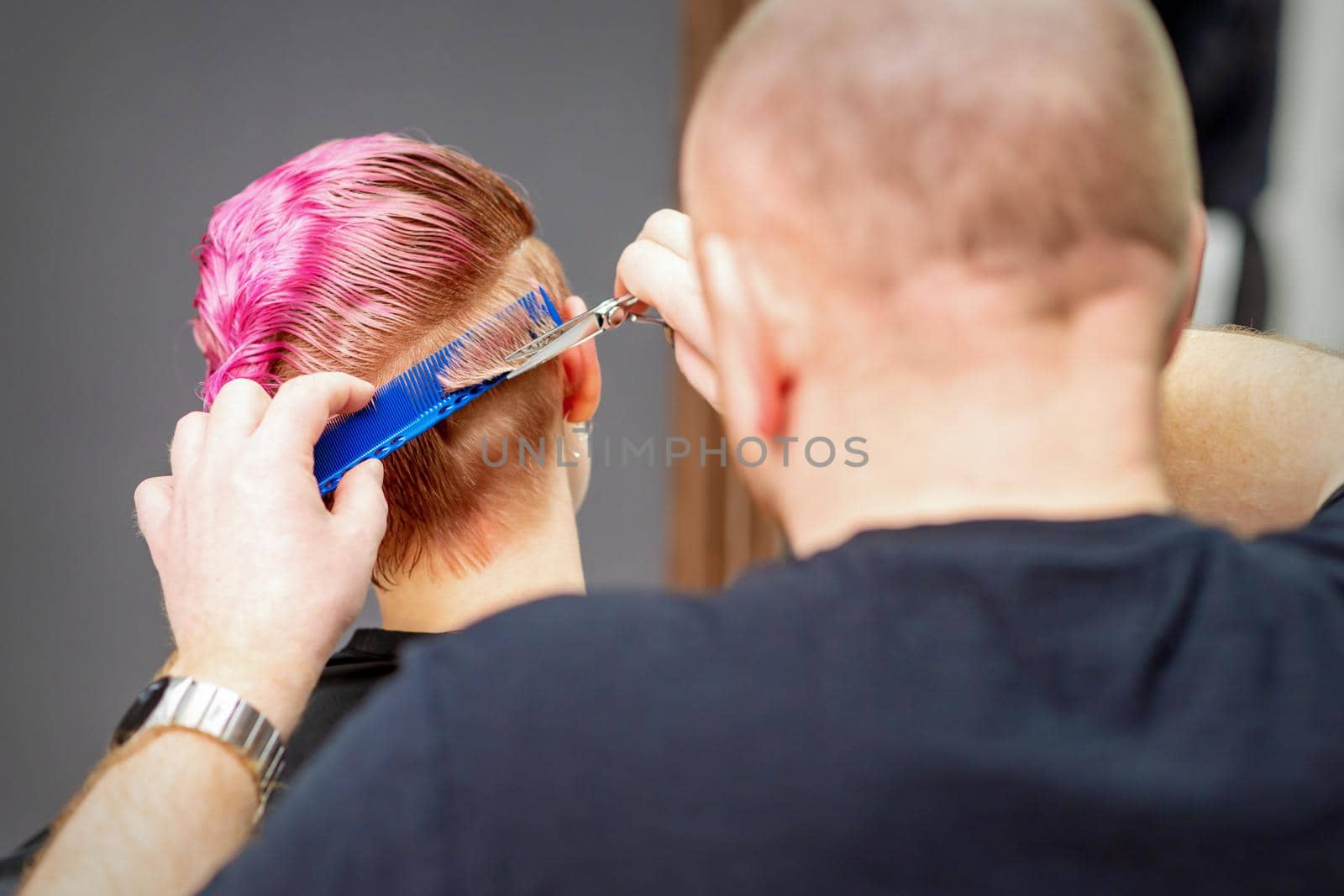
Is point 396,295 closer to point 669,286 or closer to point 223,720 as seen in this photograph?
point 669,286

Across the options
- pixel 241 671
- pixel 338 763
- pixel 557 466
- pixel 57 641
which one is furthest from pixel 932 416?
pixel 57 641

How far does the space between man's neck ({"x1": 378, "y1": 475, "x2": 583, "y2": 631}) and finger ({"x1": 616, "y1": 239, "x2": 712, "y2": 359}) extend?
199mm

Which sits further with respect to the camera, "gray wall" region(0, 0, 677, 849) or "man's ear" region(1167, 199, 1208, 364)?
"gray wall" region(0, 0, 677, 849)

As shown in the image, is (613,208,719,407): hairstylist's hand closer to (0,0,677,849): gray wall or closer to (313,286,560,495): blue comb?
(313,286,560,495): blue comb

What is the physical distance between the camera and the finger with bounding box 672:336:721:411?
2.05 ft

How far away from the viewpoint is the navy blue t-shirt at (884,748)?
30 cm

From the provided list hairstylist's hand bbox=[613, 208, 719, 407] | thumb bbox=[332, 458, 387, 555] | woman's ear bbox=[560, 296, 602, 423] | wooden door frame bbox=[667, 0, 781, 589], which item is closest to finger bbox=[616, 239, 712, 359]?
hairstylist's hand bbox=[613, 208, 719, 407]

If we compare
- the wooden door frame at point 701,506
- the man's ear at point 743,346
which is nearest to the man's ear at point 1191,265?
the man's ear at point 743,346

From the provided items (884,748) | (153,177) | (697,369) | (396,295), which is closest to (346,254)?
(396,295)

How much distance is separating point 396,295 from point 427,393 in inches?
3.5

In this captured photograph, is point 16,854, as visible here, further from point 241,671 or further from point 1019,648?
point 1019,648

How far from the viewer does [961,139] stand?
13.3 inches

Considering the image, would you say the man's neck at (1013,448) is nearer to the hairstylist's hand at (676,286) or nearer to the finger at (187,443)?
the hairstylist's hand at (676,286)

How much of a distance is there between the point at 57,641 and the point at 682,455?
1.01 meters
